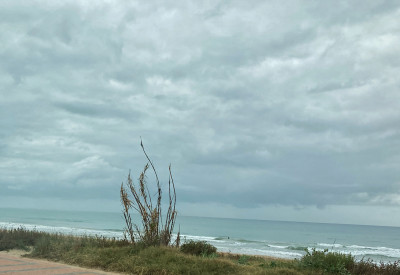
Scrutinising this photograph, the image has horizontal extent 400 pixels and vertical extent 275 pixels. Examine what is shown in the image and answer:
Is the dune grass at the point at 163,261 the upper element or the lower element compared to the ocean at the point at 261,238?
upper

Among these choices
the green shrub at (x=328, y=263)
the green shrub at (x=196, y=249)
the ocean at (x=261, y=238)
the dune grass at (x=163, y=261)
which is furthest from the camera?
the ocean at (x=261, y=238)

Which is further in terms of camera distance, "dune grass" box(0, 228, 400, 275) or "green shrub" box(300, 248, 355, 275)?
"green shrub" box(300, 248, 355, 275)

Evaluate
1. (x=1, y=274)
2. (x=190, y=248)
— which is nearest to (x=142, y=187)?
(x=190, y=248)

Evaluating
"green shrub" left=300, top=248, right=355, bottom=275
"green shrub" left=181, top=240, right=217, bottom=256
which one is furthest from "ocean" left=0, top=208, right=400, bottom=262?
"green shrub" left=181, top=240, right=217, bottom=256

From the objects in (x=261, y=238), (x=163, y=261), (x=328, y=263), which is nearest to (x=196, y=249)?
(x=163, y=261)

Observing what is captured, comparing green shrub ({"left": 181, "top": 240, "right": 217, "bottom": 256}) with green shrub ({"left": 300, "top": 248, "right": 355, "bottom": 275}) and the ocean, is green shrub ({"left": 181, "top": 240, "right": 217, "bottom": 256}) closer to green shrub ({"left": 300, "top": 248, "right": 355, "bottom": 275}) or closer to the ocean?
the ocean

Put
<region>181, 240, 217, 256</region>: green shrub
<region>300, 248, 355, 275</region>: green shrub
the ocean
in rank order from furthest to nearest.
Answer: the ocean < <region>181, 240, 217, 256</region>: green shrub < <region>300, 248, 355, 275</region>: green shrub

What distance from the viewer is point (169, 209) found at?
38.5ft

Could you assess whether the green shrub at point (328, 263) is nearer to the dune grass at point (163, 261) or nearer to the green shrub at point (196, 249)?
the dune grass at point (163, 261)

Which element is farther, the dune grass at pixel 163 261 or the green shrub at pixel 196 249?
the green shrub at pixel 196 249

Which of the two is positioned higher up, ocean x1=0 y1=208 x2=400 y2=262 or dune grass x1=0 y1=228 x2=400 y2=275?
dune grass x1=0 y1=228 x2=400 y2=275

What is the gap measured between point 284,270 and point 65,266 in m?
4.75

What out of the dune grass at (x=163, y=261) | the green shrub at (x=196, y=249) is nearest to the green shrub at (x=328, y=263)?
the dune grass at (x=163, y=261)

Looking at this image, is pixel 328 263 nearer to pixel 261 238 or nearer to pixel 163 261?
pixel 163 261
